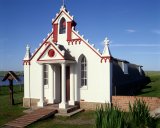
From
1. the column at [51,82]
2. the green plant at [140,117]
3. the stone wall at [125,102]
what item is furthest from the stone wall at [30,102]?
the green plant at [140,117]

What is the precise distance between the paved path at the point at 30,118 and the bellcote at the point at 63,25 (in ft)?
21.7

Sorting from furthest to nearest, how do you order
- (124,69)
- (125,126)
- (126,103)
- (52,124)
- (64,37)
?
(124,69) → (64,37) → (126,103) → (52,124) → (125,126)

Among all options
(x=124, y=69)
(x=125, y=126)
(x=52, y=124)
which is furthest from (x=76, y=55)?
(x=125, y=126)

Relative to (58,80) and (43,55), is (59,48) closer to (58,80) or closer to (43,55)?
(43,55)

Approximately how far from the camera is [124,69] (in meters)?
29.2

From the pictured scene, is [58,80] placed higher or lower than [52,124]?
higher

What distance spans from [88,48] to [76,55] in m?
1.28

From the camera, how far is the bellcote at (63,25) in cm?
2206

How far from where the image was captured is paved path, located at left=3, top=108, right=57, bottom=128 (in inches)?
666

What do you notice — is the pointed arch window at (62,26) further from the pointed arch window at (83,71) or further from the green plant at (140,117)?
the green plant at (140,117)

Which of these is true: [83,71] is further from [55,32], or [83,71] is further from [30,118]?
[30,118]

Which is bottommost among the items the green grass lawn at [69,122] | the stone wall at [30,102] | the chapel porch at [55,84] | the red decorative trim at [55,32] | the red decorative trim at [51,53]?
the green grass lawn at [69,122]

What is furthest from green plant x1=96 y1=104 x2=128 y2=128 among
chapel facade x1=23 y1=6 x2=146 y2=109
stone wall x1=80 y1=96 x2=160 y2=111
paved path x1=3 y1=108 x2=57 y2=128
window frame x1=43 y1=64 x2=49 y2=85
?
window frame x1=43 y1=64 x2=49 y2=85

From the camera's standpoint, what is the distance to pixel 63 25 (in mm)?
22812
